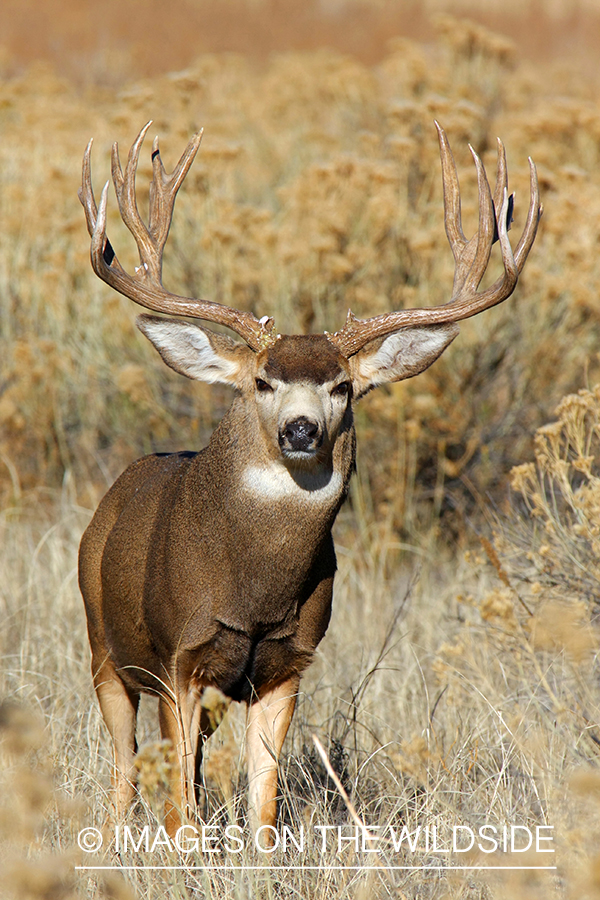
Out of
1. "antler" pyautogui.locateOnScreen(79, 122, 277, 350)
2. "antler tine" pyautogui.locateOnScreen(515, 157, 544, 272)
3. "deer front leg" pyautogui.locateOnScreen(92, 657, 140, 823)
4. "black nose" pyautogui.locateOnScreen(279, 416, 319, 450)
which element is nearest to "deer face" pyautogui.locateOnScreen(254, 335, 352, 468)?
"black nose" pyautogui.locateOnScreen(279, 416, 319, 450)

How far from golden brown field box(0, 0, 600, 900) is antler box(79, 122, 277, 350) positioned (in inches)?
53.5

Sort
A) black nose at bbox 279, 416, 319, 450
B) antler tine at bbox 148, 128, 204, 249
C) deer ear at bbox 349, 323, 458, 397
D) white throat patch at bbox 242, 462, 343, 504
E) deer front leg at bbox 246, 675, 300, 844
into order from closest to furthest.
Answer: black nose at bbox 279, 416, 319, 450 → deer front leg at bbox 246, 675, 300, 844 → white throat patch at bbox 242, 462, 343, 504 → deer ear at bbox 349, 323, 458, 397 → antler tine at bbox 148, 128, 204, 249

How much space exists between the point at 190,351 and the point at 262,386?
1.22ft

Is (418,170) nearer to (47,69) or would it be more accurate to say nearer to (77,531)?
(77,531)

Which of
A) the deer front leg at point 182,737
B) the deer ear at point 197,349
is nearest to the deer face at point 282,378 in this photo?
the deer ear at point 197,349

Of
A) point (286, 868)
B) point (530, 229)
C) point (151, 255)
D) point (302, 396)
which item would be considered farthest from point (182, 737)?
point (530, 229)

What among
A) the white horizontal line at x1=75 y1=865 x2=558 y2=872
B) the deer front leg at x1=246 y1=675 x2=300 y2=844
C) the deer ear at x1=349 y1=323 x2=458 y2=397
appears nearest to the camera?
the white horizontal line at x1=75 y1=865 x2=558 y2=872

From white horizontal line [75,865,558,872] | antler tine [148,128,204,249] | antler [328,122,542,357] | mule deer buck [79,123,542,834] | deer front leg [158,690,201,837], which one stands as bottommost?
white horizontal line [75,865,558,872]

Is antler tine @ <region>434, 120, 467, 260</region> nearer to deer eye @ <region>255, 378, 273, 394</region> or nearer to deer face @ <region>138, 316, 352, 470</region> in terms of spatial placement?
deer face @ <region>138, 316, 352, 470</region>

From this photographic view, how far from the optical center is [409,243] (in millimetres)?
7691

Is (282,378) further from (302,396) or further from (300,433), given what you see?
(300,433)

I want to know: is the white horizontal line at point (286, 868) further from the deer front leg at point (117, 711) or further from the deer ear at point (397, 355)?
the deer ear at point (397, 355)

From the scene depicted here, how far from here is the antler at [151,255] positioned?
14.2ft

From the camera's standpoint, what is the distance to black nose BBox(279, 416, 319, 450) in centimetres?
385
